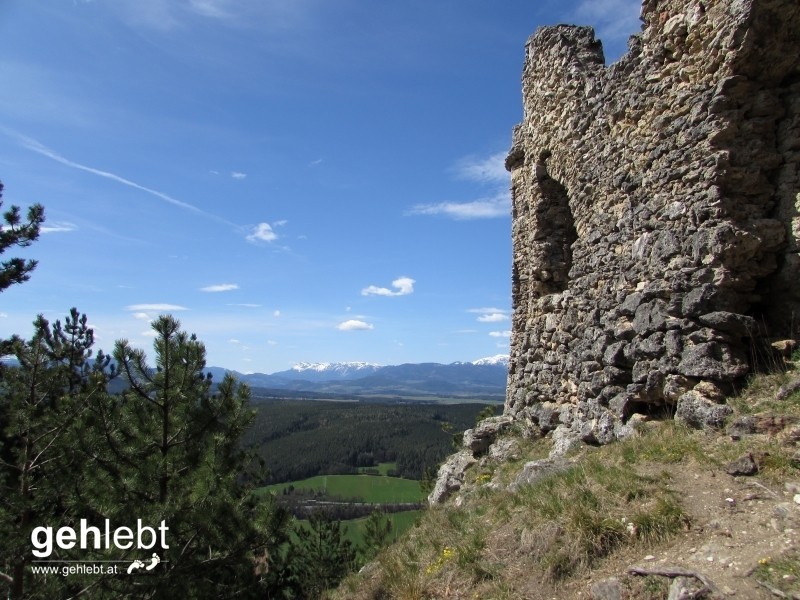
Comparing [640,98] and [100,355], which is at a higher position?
[640,98]

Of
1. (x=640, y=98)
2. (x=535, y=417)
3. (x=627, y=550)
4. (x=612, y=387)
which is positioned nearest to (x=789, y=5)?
(x=640, y=98)

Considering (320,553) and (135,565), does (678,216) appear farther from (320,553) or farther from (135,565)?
(320,553)

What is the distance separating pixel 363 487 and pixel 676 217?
72668 mm

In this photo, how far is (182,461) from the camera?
731cm

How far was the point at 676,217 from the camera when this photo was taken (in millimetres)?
6848

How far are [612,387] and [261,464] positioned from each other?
5947 mm

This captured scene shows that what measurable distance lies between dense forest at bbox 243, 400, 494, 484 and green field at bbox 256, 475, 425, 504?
130 inches

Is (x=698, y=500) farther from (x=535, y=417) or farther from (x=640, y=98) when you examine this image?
(x=640, y=98)

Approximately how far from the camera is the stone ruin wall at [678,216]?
6.15 m

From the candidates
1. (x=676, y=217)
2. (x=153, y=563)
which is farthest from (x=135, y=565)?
(x=676, y=217)

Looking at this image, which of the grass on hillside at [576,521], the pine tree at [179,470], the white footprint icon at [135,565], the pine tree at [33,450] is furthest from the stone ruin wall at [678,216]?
the pine tree at [33,450]

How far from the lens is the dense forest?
88.1 metres

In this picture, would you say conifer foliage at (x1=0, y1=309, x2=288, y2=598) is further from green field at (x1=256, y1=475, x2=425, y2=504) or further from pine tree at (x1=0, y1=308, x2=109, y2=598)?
green field at (x1=256, y1=475, x2=425, y2=504)

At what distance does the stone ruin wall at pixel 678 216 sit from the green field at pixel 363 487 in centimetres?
5700
